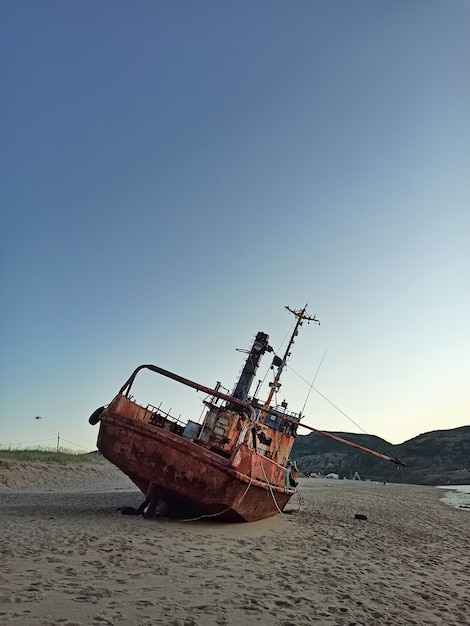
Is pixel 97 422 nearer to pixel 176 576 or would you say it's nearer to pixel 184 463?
pixel 184 463

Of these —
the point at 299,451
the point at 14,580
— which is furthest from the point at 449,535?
the point at 299,451

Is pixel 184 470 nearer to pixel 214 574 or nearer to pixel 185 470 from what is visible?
pixel 185 470

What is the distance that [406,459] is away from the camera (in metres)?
79.5

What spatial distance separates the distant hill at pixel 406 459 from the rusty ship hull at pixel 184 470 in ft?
175

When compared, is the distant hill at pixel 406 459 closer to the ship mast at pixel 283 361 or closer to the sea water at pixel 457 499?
the sea water at pixel 457 499

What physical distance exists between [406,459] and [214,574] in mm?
83579

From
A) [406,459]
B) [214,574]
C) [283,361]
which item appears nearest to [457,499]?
[283,361]

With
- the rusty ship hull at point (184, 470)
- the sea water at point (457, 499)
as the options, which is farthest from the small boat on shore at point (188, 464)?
the sea water at point (457, 499)

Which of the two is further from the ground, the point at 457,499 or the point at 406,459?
the point at 406,459

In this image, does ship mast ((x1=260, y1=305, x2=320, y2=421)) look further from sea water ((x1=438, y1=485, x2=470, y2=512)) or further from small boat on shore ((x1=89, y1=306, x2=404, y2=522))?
sea water ((x1=438, y1=485, x2=470, y2=512))

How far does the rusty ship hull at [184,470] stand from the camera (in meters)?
9.36

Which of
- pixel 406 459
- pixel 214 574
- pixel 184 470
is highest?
pixel 406 459

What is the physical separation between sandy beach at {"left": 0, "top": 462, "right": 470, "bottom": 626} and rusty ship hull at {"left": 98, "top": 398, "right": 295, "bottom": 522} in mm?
468

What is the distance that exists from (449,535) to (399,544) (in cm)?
340
